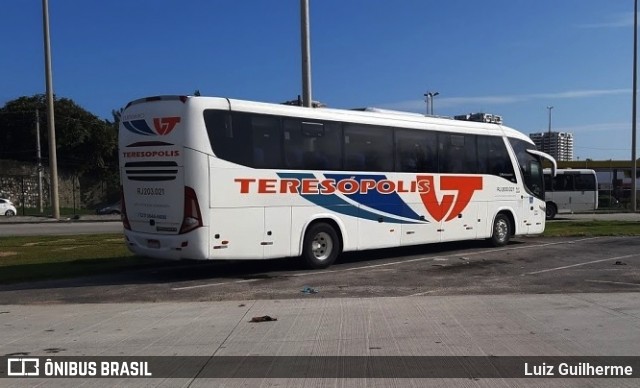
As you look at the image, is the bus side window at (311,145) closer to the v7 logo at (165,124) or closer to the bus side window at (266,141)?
the bus side window at (266,141)

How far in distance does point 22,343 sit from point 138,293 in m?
3.28

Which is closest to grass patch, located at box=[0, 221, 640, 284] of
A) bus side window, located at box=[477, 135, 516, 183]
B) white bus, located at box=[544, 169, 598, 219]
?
bus side window, located at box=[477, 135, 516, 183]

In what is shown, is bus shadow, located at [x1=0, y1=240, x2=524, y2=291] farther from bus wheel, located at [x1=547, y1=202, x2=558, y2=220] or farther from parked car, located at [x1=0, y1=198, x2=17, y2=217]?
parked car, located at [x1=0, y1=198, x2=17, y2=217]

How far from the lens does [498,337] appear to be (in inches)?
265

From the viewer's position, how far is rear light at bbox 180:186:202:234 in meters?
10.5

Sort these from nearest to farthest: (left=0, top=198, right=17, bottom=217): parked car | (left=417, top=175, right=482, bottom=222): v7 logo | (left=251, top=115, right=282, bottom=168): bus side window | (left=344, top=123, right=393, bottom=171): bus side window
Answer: (left=251, top=115, right=282, bottom=168): bus side window, (left=344, top=123, right=393, bottom=171): bus side window, (left=417, top=175, right=482, bottom=222): v7 logo, (left=0, top=198, right=17, bottom=217): parked car

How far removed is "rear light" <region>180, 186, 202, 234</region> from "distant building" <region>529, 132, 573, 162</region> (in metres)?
72.6

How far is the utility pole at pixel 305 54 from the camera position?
665 inches

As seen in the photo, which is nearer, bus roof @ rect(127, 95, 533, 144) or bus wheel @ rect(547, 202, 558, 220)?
bus roof @ rect(127, 95, 533, 144)

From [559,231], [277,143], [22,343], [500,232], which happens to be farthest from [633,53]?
[22,343]

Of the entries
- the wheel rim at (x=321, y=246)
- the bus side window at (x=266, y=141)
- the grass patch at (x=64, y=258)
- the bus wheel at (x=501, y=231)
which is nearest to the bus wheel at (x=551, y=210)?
the grass patch at (x=64, y=258)

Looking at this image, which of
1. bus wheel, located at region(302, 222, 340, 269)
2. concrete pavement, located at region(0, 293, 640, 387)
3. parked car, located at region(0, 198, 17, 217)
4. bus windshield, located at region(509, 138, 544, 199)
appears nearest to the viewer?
concrete pavement, located at region(0, 293, 640, 387)

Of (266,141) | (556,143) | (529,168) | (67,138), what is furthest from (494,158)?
(556,143)

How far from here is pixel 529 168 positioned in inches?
693
